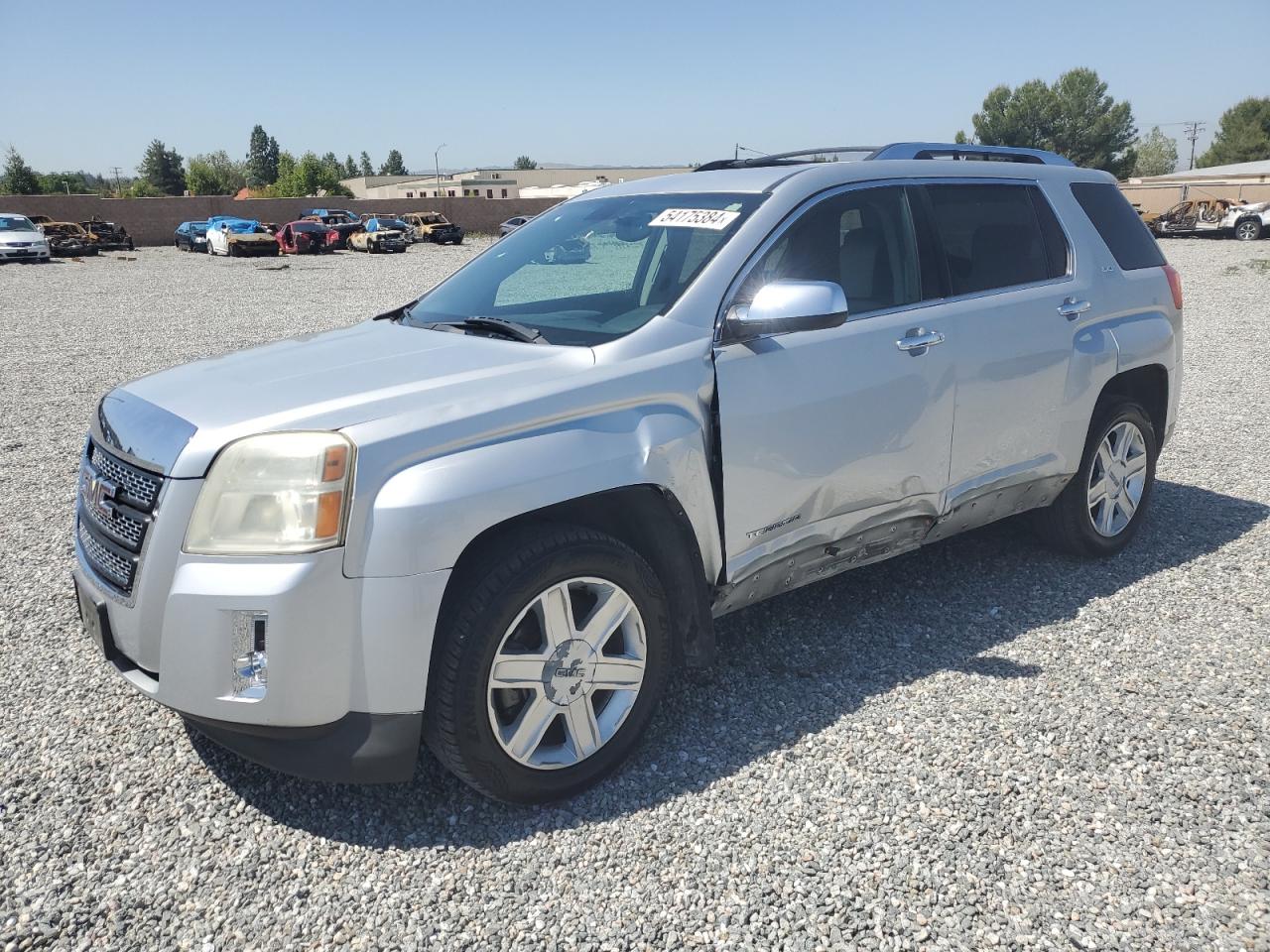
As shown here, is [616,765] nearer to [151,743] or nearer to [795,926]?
[795,926]

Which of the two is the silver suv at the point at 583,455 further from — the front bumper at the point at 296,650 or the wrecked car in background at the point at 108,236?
the wrecked car in background at the point at 108,236

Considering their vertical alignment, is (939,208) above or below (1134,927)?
above

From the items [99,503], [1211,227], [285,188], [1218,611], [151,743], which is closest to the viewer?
[99,503]

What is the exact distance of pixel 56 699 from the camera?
364 centimetres

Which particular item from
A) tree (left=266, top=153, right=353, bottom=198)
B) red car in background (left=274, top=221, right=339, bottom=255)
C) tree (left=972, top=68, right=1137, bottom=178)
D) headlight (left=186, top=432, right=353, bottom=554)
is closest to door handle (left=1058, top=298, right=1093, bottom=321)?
headlight (left=186, top=432, right=353, bottom=554)

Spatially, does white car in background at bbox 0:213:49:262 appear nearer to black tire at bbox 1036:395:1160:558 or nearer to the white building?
black tire at bbox 1036:395:1160:558

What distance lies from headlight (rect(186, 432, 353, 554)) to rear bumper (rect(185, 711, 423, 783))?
1.60 feet

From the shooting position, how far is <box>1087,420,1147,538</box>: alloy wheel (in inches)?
186

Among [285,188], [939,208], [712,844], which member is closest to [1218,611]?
[939,208]

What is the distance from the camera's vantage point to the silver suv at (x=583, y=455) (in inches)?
100

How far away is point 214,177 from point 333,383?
108 metres

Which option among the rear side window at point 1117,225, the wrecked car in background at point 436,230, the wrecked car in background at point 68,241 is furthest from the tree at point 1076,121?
the rear side window at point 1117,225

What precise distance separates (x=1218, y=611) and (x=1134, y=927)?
7.63 ft

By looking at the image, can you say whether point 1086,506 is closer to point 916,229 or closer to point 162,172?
point 916,229
